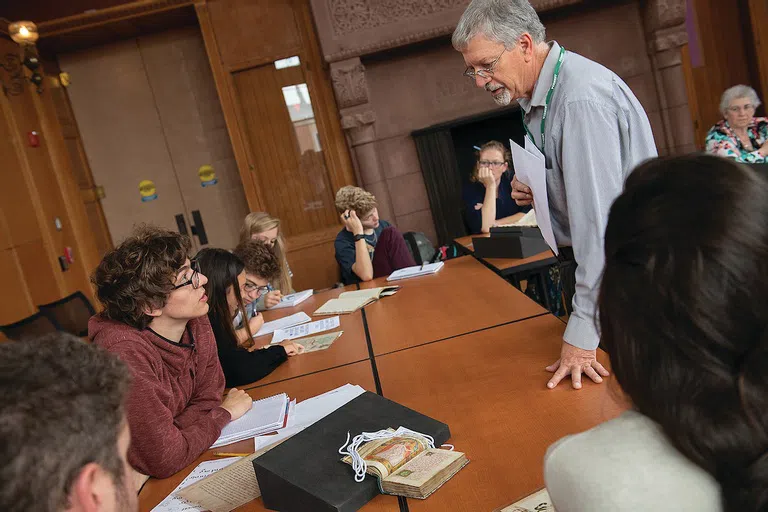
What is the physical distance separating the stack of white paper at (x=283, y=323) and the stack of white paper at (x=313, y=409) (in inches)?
44.6

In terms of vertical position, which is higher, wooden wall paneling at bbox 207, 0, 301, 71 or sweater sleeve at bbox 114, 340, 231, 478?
wooden wall paneling at bbox 207, 0, 301, 71

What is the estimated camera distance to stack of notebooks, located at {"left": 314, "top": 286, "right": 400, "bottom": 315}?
3.21 m

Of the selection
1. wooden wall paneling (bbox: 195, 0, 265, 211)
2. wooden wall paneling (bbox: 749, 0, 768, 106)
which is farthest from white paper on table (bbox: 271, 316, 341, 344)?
wooden wall paneling (bbox: 749, 0, 768, 106)

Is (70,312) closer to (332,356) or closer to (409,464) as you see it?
(332,356)

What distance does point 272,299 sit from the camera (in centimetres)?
374

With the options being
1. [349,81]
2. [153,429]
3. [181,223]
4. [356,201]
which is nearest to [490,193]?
[356,201]

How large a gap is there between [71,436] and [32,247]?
5.67 metres

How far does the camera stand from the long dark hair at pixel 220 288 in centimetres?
252

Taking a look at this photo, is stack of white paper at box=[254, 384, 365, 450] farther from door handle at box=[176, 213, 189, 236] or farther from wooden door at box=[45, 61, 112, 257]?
wooden door at box=[45, 61, 112, 257]

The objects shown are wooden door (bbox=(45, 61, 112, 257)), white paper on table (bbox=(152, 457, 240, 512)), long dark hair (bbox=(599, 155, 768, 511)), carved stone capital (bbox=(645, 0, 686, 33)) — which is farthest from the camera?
wooden door (bbox=(45, 61, 112, 257))

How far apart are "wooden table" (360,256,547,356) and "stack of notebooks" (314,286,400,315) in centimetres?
5

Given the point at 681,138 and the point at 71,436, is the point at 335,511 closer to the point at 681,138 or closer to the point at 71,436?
the point at 71,436

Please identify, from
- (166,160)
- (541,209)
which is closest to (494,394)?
(541,209)

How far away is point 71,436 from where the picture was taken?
79cm
